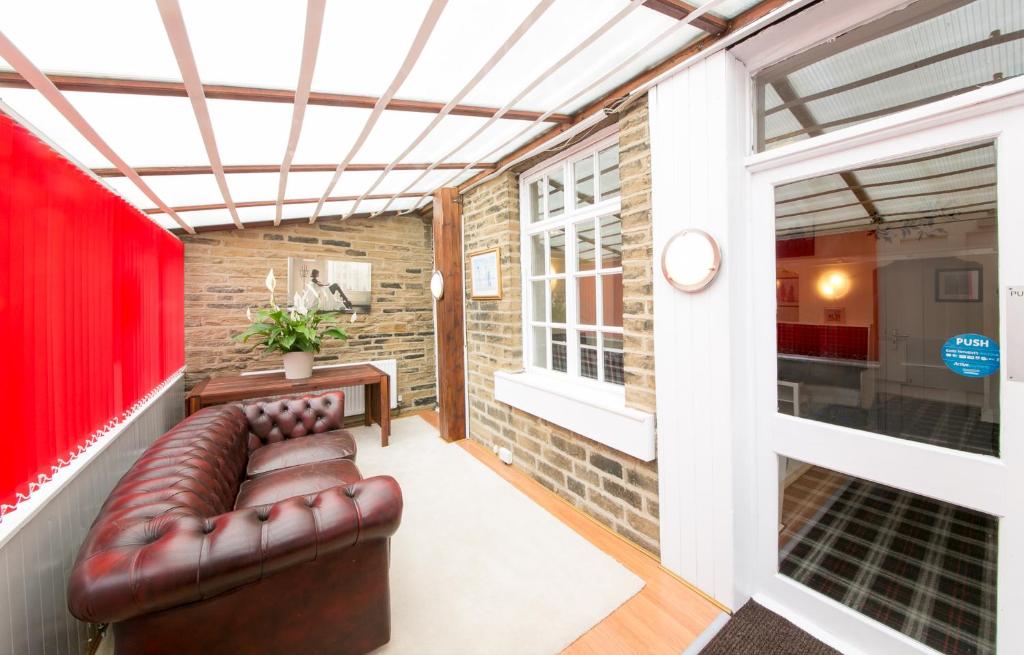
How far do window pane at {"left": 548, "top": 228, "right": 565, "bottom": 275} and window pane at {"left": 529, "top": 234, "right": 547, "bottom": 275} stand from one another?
0.15 metres

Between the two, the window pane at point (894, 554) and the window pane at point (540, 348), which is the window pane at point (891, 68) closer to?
the window pane at point (894, 554)

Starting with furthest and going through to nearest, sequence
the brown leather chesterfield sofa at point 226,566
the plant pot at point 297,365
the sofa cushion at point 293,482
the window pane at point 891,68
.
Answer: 1. the plant pot at point 297,365
2. the sofa cushion at point 293,482
3. the window pane at point 891,68
4. the brown leather chesterfield sofa at point 226,566

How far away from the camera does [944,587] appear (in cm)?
152

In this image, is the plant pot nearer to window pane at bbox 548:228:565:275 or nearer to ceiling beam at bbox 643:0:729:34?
window pane at bbox 548:228:565:275

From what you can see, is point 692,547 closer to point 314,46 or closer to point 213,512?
point 213,512

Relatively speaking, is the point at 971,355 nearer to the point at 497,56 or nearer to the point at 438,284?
the point at 497,56

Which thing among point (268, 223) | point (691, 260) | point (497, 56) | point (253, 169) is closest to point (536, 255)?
point (691, 260)

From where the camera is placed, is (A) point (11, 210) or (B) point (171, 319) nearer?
(A) point (11, 210)

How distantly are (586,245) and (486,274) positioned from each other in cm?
110

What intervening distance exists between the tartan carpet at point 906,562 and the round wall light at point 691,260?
1082mm

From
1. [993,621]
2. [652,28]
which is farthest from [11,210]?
[993,621]

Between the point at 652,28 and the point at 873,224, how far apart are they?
3.90 ft

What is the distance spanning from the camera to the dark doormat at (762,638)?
163 cm

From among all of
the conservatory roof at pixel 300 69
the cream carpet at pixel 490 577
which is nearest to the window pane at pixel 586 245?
the conservatory roof at pixel 300 69
